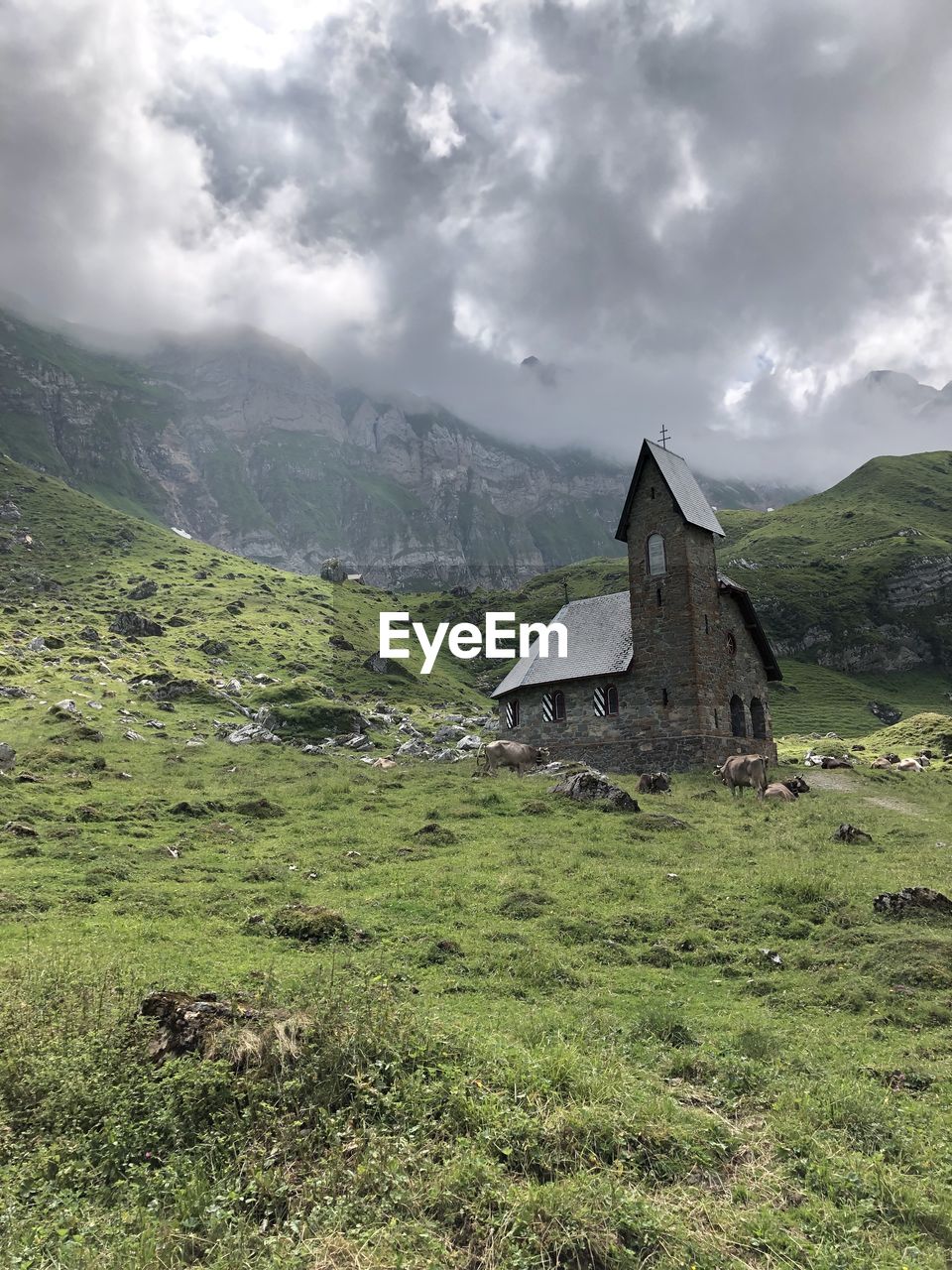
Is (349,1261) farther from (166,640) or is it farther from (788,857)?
(166,640)

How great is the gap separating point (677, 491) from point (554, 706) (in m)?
17.8

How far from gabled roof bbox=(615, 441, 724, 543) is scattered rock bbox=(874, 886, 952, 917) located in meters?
35.7

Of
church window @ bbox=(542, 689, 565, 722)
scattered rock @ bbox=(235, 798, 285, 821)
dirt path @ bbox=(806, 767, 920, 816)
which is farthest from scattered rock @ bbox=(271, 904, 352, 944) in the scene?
church window @ bbox=(542, 689, 565, 722)

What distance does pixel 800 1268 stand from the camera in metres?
6.12

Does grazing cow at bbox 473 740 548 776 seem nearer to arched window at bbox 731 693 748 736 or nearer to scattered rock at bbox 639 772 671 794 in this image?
scattered rock at bbox 639 772 671 794

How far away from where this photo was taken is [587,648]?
2125 inches

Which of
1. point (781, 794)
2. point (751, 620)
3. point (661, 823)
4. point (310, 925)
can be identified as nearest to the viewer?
point (310, 925)

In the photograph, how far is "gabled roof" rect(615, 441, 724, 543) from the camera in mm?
50062

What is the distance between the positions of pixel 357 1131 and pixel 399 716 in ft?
197

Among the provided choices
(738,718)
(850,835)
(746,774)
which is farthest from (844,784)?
(850,835)

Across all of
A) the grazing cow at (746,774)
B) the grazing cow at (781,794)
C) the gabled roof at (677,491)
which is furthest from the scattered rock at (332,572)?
the grazing cow at (781,794)

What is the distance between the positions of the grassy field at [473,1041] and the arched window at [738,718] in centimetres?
2125

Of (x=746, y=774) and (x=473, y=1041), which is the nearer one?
(x=473, y=1041)

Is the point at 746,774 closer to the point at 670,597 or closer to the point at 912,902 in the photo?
the point at 670,597
